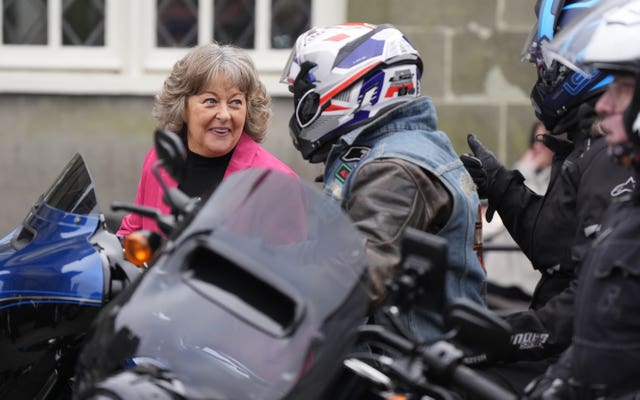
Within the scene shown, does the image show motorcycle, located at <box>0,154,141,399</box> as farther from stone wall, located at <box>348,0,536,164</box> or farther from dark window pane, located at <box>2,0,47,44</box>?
dark window pane, located at <box>2,0,47,44</box>

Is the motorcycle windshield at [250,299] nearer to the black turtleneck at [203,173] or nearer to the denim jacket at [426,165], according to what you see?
the denim jacket at [426,165]

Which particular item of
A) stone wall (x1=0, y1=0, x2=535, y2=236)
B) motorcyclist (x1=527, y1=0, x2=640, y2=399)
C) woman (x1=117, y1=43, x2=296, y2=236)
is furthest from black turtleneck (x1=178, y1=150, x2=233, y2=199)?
stone wall (x1=0, y1=0, x2=535, y2=236)

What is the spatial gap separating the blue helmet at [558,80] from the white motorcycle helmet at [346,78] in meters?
0.40

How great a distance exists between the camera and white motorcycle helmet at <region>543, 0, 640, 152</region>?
2.91 metres

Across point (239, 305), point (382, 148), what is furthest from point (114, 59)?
point (239, 305)

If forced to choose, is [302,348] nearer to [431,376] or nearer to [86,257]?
[431,376]

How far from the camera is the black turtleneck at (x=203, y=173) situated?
4852 millimetres

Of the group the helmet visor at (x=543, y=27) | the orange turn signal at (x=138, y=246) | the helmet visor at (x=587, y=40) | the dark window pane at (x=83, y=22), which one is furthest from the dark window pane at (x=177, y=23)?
the orange turn signal at (x=138, y=246)

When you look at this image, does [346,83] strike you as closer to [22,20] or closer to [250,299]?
[250,299]

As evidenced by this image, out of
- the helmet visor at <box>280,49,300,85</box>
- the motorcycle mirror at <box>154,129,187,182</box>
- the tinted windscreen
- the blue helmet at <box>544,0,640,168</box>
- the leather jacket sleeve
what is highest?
the blue helmet at <box>544,0,640,168</box>

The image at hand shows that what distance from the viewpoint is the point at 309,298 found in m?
2.71

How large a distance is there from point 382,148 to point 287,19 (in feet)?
19.9

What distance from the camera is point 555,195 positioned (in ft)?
13.3

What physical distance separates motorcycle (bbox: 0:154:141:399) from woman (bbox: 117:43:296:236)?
0.98m
